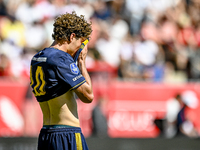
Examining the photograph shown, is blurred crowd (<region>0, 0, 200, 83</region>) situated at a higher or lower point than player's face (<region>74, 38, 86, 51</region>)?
higher

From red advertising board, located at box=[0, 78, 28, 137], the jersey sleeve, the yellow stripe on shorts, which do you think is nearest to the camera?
the jersey sleeve

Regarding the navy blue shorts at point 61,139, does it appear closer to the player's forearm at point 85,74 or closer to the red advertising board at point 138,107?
the player's forearm at point 85,74

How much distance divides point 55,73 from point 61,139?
0.62 m

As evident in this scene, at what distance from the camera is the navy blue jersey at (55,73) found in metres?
3.76

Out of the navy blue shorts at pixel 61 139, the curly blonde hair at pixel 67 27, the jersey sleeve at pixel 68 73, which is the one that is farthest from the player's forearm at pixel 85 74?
the navy blue shorts at pixel 61 139

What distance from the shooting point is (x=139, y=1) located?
1396 centimetres

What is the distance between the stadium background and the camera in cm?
958

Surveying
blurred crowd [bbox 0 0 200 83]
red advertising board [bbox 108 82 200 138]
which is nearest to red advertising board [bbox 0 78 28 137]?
blurred crowd [bbox 0 0 200 83]

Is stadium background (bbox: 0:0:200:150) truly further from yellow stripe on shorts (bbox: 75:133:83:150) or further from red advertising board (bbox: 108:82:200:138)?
yellow stripe on shorts (bbox: 75:133:83:150)

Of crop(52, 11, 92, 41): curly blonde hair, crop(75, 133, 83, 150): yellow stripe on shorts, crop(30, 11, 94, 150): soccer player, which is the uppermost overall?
crop(52, 11, 92, 41): curly blonde hair

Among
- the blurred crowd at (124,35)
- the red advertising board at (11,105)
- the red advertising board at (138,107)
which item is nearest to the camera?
the red advertising board at (11,105)

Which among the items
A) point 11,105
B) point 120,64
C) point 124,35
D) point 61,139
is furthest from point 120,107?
point 61,139

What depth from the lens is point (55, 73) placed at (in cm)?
378

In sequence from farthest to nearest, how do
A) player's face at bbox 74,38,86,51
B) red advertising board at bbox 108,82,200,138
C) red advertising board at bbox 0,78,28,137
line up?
red advertising board at bbox 108,82,200,138
red advertising board at bbox 0,78,28,137
player's face at bbox 74,38,86,51
